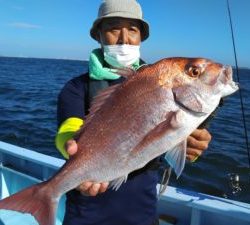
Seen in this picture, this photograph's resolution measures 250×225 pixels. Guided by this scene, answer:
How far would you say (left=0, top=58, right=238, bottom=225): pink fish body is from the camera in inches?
81.6

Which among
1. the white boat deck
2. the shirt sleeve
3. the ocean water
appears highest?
the shirt sleeve

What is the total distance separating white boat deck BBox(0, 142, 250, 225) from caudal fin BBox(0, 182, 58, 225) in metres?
1.94

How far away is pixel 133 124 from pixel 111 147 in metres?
0.17

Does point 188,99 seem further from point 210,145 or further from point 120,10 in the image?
point 210,145

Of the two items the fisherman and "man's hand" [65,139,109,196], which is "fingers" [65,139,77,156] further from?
the fisherman

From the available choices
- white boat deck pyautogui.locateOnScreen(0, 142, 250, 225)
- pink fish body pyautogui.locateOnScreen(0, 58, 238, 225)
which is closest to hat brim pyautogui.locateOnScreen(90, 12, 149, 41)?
pink fish body pyautogui.locateOnScreen(0, 58, 238, 225)

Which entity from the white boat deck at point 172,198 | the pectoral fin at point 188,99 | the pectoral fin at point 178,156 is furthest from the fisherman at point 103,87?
the white boat deck at point 172,198

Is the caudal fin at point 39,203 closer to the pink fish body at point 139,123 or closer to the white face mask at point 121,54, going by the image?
the pink fish body at point 139,123

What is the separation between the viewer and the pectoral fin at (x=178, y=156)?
2139 mm

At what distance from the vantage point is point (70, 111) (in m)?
2.66

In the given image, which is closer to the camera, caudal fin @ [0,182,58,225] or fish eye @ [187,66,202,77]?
fish eye @ [187,66,202,77]

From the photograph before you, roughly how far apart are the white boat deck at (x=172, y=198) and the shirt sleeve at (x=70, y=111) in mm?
1701

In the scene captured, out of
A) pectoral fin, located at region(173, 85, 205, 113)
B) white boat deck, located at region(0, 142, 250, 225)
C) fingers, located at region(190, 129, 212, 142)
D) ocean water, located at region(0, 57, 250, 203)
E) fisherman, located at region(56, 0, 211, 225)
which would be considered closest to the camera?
pectoral fin, located at region(173, 85, 205, 113)

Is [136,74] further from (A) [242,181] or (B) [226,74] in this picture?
(A) [242,181]
